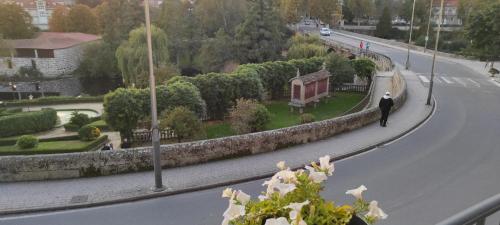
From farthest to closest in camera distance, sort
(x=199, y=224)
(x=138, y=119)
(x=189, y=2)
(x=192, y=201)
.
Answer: (x=189, y=2)
(x=138, y=119)
(x=192, y=201)
(x=199, y=224)

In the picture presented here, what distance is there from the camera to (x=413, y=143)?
18484 mm

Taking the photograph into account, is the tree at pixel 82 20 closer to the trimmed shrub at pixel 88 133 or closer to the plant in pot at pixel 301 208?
the trimmed shrub at pixel 88 133

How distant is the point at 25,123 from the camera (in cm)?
2719

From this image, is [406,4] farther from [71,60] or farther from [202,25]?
[71,60]

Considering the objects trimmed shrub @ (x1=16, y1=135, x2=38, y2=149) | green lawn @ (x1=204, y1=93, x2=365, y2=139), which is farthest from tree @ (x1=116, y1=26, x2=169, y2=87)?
trimmed shrub @ (x1=16, y1=135, x2=38, y2=149)

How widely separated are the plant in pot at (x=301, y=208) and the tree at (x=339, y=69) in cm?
3361

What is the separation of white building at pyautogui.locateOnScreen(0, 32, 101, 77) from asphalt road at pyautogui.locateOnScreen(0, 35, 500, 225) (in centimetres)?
5871

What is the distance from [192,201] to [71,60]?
6193cm

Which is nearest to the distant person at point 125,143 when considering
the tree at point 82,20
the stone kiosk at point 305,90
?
the stone kiosk at point 305,90

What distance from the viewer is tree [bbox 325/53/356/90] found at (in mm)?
36344

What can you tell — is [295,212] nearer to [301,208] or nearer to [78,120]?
[301,208]

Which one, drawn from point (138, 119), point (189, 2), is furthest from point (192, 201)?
point (189, 2)

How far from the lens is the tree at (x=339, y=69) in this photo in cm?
3634

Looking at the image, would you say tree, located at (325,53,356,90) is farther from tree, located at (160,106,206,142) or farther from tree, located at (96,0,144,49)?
tree, located at (96,0,144,49)
